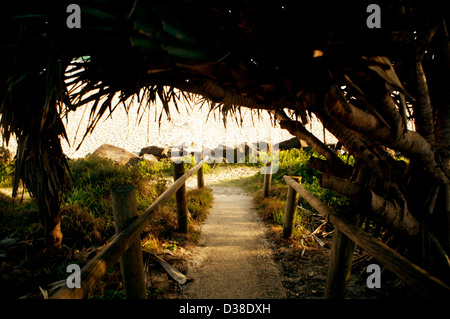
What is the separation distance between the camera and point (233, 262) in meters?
3.03

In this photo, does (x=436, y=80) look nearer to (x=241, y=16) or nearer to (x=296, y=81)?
(x=296, y=81)

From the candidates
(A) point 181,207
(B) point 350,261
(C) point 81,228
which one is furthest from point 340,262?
(C) point 81,228

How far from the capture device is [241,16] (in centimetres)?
109

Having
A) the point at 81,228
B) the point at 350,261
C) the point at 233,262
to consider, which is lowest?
the point at 233,262

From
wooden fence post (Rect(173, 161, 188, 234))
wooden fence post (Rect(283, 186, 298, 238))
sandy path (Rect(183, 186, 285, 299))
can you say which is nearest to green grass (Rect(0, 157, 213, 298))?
wooden fence post (Rect(173, 161, 188, 234))

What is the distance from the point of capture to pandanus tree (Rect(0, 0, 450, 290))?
3.70ft

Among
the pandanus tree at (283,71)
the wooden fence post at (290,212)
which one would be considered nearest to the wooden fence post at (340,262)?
the pandanus tree at (283,71)

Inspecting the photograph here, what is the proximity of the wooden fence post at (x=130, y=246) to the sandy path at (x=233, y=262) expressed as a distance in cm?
75

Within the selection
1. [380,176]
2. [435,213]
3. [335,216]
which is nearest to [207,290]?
[335,216]

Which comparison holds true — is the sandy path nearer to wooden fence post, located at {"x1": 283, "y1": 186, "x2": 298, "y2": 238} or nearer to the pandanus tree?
wooden fence post, located at {"x1": 283, "y1": 186, "x2": 298, "y2": 238}

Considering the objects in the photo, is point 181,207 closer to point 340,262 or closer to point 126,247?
point 126,247

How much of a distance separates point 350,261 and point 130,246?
1.86 m

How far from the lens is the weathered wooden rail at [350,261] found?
109 centimetres
